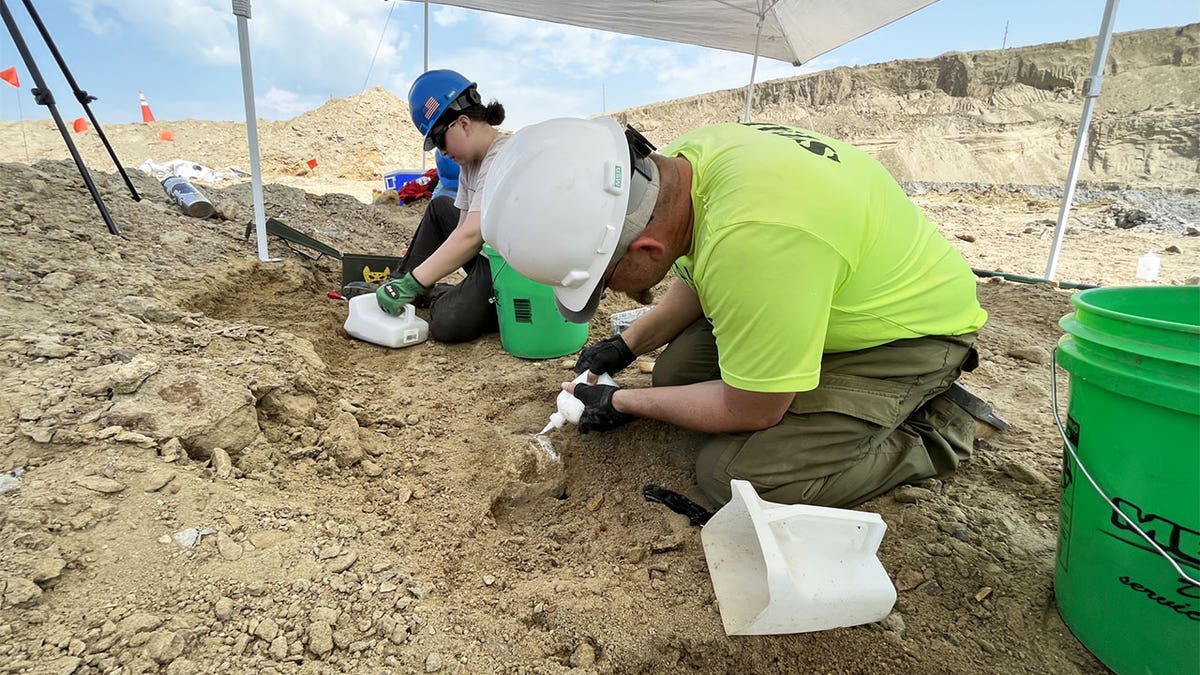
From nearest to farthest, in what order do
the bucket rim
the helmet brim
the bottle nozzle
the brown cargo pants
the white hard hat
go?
the bucket rim → the white hard hat → the helmet brim → the brown cargo pants → the bottle nozzle

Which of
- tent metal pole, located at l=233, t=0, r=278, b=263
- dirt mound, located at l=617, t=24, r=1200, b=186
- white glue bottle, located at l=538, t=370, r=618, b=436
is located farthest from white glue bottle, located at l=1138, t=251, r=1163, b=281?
dirt mound, located at l=617, t=24, r=1200, b=186

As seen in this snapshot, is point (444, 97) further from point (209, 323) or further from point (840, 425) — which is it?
point (840, 425)

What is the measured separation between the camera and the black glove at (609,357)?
203 centimetres

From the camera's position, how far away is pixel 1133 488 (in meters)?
1.02

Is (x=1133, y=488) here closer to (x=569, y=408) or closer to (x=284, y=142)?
(x=569, y=408)

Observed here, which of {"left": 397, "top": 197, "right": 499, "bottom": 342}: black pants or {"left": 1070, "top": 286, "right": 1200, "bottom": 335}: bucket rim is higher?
{"left": 1070, "top": 286, "right": 1200, "bottom": 335}: bucket rim

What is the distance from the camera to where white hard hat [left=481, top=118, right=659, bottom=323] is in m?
1.25

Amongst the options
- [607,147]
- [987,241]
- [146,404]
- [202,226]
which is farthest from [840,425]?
[987,241]

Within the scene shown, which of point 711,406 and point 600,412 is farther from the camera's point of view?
point 600,412

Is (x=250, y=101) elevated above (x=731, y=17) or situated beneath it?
situated beneath

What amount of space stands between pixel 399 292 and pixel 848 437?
1.99 metres

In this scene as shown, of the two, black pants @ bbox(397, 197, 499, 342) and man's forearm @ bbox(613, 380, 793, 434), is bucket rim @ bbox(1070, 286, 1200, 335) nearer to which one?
man's forearm @ bbox(613, 380, 793, 434)

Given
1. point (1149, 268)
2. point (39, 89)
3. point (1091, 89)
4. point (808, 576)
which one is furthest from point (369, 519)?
point (1149, 268)

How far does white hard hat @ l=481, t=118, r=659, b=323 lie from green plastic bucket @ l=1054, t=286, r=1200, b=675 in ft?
2.94
